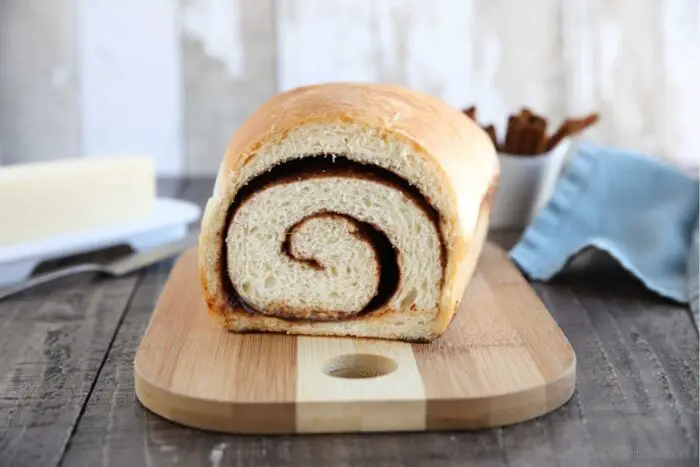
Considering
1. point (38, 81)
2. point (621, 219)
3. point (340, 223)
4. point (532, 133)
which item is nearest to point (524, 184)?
point (532, 133)

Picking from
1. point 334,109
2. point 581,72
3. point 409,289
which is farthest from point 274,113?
point 581,72

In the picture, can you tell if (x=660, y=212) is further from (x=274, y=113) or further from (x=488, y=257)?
(x=274, y=113)

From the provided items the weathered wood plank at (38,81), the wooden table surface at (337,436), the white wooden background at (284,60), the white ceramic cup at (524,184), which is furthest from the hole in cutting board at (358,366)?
the weathered wood plank at (38,81)

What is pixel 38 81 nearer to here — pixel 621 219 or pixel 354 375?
pixel 621 219

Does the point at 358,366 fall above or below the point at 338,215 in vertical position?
below

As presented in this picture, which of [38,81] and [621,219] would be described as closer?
[621,219]

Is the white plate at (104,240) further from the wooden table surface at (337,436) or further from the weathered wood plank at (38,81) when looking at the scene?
the weathered wood plank at (38,81)
